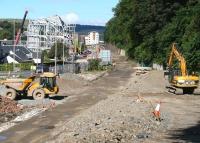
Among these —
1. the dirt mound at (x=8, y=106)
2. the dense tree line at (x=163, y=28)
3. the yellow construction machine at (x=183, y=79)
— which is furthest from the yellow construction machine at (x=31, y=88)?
the dense tree line at (x=163, y=28)

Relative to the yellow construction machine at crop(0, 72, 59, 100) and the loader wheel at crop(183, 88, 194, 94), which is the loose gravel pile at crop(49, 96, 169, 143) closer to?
the yellow construction machine at crop(0, 72, 59, 100)

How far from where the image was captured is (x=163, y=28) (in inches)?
3871

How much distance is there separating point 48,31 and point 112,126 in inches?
6326

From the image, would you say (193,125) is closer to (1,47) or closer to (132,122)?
(132,122)

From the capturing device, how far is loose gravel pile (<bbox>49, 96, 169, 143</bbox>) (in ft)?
89.2

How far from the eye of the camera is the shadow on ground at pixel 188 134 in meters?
28.0

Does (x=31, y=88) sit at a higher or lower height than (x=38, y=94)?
higher

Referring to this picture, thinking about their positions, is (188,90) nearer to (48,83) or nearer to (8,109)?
(48,83)

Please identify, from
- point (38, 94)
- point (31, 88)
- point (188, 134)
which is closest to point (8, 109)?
point (38, 94)

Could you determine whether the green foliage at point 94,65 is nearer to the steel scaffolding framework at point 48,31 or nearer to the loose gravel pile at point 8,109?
the loose gravel pile at point 8,109

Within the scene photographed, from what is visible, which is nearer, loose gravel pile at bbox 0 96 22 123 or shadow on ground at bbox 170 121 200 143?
shadow on ground at bbox 170 121 200 143

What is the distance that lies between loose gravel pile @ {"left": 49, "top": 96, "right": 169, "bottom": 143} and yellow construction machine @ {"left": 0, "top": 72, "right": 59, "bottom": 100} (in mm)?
8412

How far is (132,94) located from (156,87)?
34.9 ft

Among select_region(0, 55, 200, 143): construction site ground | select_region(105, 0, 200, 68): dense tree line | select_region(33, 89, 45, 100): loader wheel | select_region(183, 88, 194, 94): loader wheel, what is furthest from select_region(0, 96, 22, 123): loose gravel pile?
select_region(105, 0, 200, 68): dense tree line
